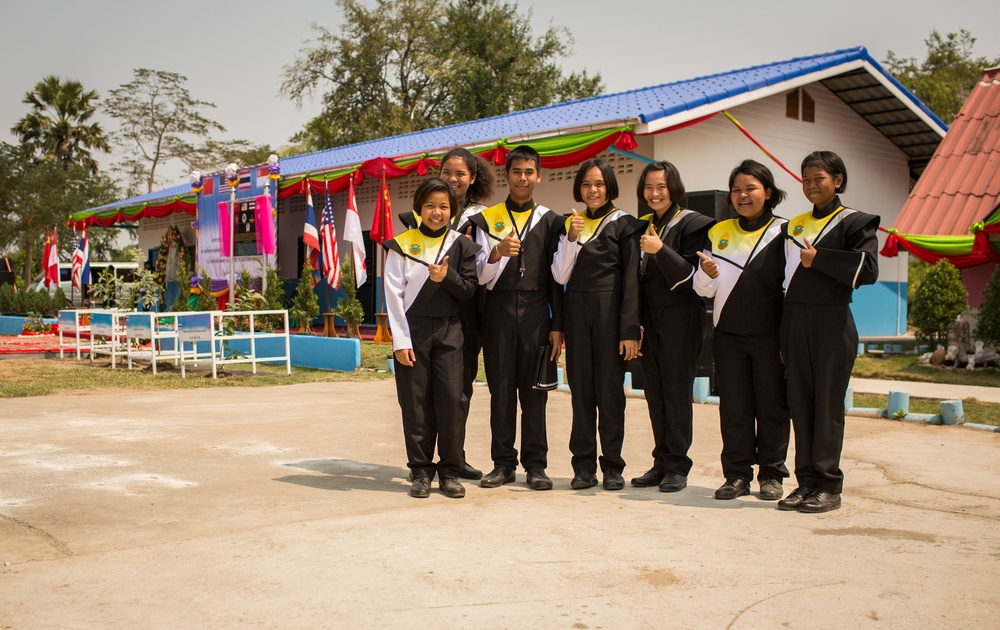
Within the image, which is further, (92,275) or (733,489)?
(92,275)

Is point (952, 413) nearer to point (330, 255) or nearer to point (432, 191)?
point (432, 191)

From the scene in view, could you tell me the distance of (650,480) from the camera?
207 inches

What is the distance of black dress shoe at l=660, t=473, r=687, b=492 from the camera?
5.07 meters

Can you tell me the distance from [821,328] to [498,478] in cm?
182

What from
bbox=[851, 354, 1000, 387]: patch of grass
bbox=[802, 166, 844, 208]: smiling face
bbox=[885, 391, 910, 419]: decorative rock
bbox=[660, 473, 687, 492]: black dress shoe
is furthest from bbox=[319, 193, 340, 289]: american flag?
bbox=[802, 166, 844, 208]: smiling face

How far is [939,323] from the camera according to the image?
41.2ft

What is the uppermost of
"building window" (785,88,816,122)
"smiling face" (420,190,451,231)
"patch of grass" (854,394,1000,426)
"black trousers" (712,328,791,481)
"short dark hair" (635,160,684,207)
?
"building window" (785,88,816,122)

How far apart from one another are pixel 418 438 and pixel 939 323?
9588mm

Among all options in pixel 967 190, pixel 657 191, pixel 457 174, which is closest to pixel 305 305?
pixel 967 190

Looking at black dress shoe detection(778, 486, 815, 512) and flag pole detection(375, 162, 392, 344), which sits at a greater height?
flag pole detection(375, 162, 392, 344)

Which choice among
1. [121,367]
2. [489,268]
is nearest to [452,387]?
[489,268]

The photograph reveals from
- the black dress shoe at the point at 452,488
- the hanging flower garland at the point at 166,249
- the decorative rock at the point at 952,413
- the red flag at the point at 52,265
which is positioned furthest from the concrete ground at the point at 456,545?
the red flag at the point at 52,265

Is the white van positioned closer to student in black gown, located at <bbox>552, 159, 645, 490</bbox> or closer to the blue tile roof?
the blue tile roof

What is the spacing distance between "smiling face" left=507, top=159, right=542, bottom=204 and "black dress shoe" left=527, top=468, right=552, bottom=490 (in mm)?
1449
